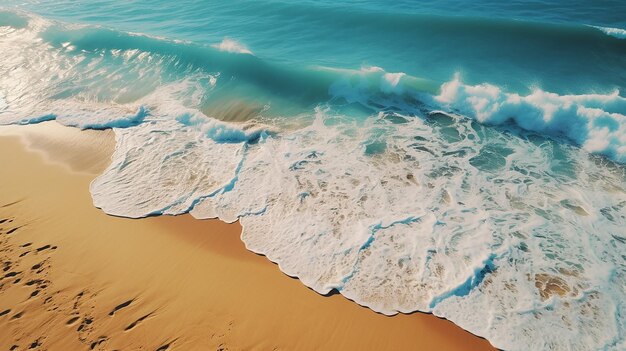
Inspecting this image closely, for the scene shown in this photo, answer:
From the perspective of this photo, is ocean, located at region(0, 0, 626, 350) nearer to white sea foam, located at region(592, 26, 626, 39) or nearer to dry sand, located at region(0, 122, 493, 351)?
white sea foam, located at region(592, 26, 626, 39)

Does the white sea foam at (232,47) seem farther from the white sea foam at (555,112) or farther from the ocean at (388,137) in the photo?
the white sea foam at (555,112)

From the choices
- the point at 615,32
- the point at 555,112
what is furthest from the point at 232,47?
the point at 615,32

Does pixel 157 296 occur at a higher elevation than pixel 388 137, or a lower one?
higher

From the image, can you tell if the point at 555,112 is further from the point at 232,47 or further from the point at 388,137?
the point at 232,47

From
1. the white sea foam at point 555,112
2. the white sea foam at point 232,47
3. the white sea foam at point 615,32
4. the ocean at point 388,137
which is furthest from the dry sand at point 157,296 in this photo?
the white sea foam at point 615,32

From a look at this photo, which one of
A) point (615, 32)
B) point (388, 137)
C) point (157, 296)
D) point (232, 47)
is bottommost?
point (615, 32)

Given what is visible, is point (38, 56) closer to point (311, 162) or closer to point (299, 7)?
point (299, 7)
